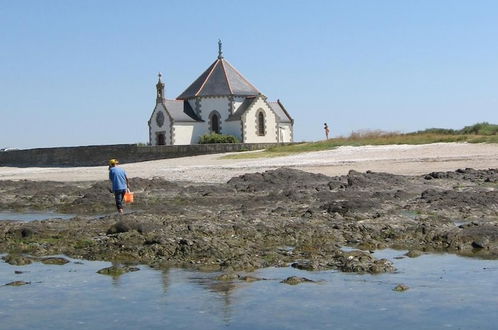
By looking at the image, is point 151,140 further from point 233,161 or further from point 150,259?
point 150,259

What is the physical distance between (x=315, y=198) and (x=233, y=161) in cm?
1995

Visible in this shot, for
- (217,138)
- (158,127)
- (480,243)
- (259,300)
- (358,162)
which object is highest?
(158,127)

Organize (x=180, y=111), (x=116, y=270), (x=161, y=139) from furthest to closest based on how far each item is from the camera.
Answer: (x=161, y=139), (x=180, y=111), (x=116, y=270)

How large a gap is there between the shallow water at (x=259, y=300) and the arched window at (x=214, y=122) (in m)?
47.5

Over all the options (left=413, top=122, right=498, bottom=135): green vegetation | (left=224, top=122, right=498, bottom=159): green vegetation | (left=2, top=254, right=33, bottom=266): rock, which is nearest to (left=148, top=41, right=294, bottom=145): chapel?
(left=224, top=122, right=498, bottom=159): green vegetation

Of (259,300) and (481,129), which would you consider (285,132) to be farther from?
(259,300)

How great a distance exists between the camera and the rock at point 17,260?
13.1m

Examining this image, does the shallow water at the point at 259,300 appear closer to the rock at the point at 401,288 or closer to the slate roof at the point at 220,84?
the rock at the point at 401,288

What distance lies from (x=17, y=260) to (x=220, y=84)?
157 feet

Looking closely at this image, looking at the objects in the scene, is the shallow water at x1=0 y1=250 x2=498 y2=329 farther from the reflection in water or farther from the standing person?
the standing person

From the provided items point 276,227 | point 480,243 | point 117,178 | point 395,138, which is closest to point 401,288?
point 480,243

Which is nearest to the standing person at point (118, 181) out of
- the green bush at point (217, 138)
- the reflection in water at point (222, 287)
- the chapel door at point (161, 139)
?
the reflection in water at point (222, 287)

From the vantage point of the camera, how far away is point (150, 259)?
13.2 metres

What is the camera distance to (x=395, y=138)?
44.5 meters
